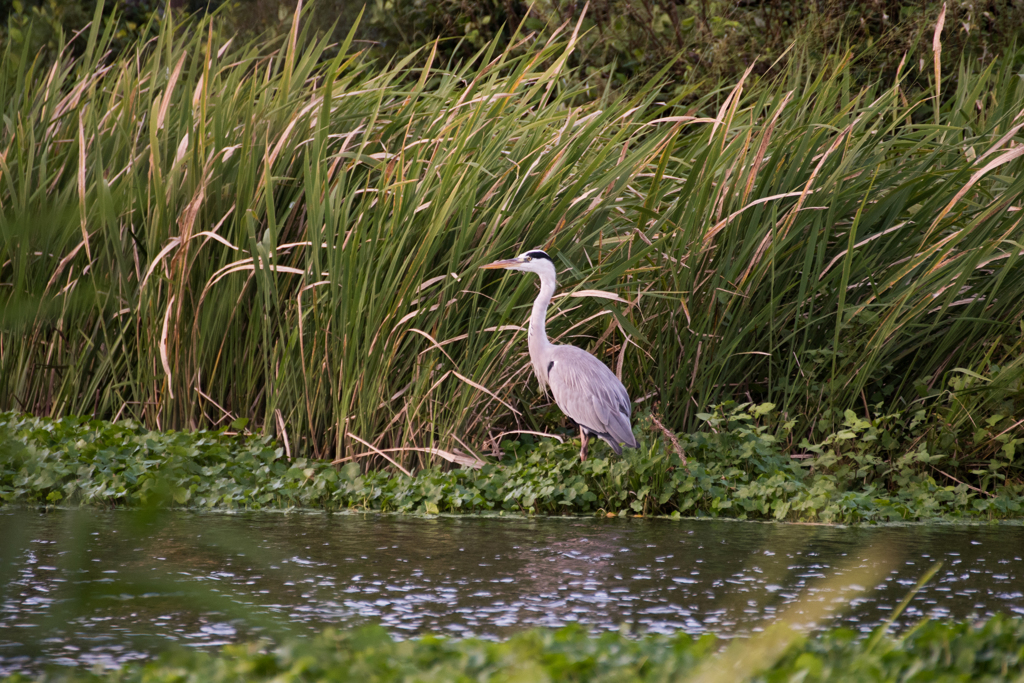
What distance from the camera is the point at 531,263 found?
4.78 m

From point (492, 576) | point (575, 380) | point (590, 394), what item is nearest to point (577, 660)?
point (492, 576)

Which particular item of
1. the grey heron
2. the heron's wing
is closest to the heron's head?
the grey heron

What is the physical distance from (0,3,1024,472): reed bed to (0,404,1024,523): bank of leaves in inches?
8.9

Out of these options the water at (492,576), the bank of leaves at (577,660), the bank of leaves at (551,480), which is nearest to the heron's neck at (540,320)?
the bank of leaves at (551,480)

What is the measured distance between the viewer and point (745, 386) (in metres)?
5.35

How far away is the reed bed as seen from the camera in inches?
193

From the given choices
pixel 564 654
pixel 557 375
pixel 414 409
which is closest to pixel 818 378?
pixel 557 375

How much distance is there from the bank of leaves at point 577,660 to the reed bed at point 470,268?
93.2 inches

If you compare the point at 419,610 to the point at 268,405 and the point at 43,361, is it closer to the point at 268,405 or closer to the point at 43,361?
the point at 268,405

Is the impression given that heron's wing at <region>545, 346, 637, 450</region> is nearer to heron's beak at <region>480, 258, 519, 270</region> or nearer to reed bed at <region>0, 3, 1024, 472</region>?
reed bed at <region>0, 3, 1024, 472</region>

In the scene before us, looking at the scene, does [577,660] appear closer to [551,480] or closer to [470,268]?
[551,480]

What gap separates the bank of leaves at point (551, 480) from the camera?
180 inches

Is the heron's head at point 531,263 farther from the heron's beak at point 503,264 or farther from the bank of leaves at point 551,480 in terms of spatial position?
the bank of leaves at point 551,480

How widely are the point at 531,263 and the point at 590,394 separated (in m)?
0.64
